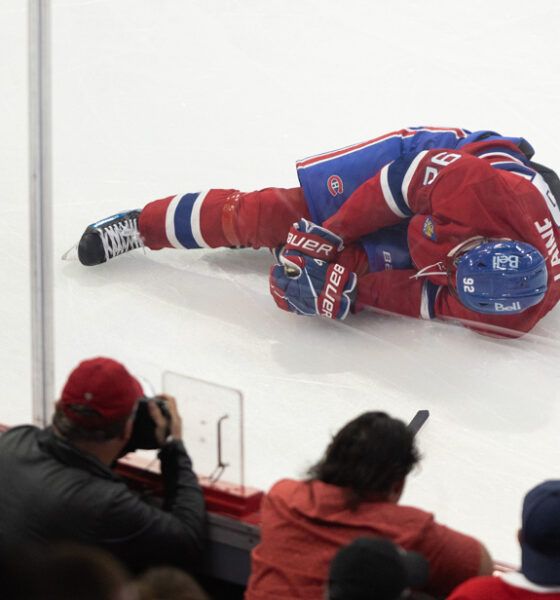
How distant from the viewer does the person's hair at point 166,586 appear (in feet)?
2.70

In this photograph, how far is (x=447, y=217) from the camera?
2379 millimetres

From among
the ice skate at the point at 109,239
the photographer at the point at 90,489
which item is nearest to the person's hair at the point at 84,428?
the photographer at the point at 90,489

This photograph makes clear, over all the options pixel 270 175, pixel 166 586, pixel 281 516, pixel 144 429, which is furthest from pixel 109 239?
pixel 166 586

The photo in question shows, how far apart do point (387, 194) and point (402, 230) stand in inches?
4.2

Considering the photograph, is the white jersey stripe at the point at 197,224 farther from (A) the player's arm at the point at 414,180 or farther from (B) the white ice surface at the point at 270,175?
(A) the player's arm at the point at 414,180

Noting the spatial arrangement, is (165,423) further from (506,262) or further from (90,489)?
(506,262)

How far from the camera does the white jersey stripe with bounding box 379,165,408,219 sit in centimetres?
249

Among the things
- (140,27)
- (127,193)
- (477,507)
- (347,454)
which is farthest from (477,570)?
(140,27)

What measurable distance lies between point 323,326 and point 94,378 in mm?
1090

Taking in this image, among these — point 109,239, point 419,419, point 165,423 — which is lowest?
point 419,419

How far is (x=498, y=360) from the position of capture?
236 cm

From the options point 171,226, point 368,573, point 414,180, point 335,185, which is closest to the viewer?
point 368,573

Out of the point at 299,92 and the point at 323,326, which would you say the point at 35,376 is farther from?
the point at 299,92

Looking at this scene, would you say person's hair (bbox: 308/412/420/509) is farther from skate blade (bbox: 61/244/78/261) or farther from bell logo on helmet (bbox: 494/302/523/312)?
skate blade (bbox: 61/244/78/261)
